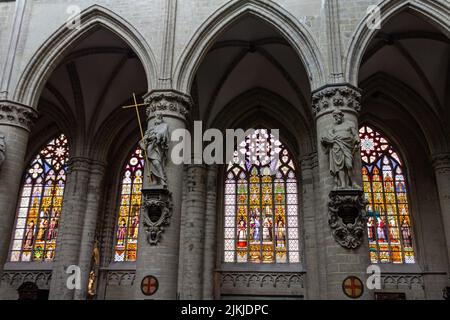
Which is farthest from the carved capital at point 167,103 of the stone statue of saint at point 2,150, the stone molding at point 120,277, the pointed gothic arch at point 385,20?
the stone molding at point 120,277

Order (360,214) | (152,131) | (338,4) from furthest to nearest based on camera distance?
(338,4)
(152,131)
(360,214)

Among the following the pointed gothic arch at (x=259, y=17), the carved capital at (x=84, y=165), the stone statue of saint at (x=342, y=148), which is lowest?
the stone statue of saint at (x=342, y=148)

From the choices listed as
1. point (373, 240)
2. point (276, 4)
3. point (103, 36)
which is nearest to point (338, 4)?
point (276, 4)

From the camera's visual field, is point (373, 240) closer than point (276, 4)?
No

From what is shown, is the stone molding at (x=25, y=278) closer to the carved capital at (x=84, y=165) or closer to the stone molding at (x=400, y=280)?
the carved capital at (x=84, y=165)

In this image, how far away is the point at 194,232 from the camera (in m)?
14.5

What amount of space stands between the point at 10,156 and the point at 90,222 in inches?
185

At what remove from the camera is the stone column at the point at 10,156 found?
11086mm

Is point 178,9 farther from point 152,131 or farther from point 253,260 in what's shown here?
point 253,260

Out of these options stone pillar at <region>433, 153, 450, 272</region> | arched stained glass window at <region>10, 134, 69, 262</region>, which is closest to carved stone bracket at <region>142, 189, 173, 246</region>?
arched stained glass window at <region>10, 134, 69, 262</region>

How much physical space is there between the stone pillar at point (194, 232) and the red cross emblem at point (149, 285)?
13.1 ft

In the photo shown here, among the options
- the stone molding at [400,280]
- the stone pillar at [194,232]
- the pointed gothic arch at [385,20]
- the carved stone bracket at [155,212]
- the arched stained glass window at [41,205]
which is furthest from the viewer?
the arched stained glass window at [41,205]

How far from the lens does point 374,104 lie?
16828 millimetres

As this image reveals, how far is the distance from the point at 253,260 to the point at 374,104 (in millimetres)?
7379
